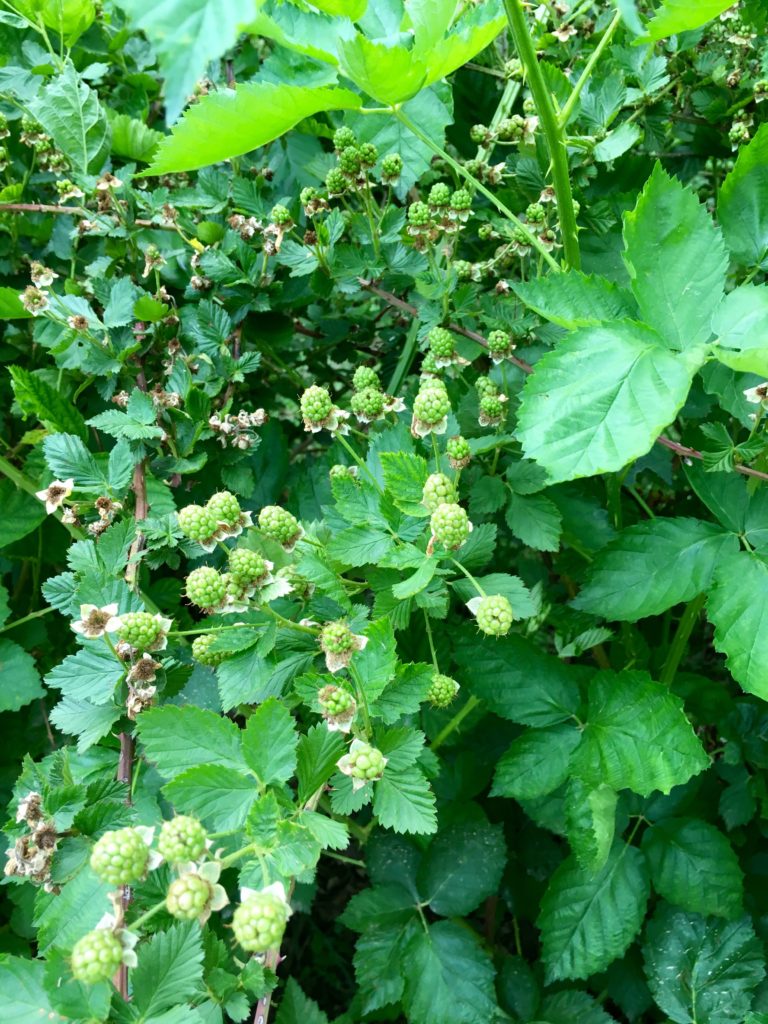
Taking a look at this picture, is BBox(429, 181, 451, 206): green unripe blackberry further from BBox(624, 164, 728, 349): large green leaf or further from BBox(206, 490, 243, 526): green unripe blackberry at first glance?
BBox(206, 490, 243, 526): green unripe blackberry

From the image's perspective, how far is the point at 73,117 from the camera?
4.75ft

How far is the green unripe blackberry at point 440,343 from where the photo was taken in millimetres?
1252

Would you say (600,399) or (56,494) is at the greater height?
(600,399)

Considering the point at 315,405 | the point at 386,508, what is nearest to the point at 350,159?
the point at 315,405

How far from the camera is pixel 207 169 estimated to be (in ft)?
5.00

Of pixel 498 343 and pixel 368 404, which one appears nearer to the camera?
pixel 368 404

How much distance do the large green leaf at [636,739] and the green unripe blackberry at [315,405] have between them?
598 millimetres

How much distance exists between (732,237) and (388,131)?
603 mm

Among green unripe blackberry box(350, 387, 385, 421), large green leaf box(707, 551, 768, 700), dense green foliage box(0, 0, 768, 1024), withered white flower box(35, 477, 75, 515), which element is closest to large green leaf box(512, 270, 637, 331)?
dense green foliage box(0, 0, 768, 1024)

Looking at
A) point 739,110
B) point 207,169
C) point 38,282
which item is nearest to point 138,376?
point 38,282

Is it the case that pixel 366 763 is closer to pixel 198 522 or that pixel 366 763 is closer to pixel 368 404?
pixel 198 522

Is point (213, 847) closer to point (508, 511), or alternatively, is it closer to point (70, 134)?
point (508, 511)

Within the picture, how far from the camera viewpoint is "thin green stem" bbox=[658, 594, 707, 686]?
1335mm

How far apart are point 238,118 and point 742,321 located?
0.63 metres
